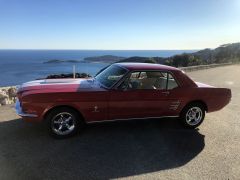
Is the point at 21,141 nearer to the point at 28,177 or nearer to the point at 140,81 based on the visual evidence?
the point at 28,177

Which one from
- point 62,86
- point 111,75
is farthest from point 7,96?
point 111,75

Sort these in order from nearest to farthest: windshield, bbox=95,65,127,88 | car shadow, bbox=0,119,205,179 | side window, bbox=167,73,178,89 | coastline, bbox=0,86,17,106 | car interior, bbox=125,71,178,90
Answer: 1. car shadow, bbox=0,119,205,179
2. windshield, bbox=95,65,127,88
3. car interior, bbox=125,71,178,90
4. side window, bbox=167,73,178,89
5. coastline, bbox=0,86,17,106

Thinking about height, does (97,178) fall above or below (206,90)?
below

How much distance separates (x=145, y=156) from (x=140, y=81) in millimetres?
1802

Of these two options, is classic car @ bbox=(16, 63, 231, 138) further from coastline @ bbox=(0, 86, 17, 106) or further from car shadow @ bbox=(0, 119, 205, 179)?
coastline @ bbox=(0, 86, 17, 106)

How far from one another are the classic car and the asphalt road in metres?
0.40

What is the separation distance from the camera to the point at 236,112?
836cm

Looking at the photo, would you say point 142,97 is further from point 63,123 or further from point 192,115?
point 63,123

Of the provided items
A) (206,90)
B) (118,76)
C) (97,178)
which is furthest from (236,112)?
(97,178)

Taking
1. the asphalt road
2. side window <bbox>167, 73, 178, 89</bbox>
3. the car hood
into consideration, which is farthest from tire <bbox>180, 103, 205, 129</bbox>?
the car hood

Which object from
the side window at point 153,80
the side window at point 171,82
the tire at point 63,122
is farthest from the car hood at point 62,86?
the side window at point 171,82

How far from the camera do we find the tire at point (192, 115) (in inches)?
252

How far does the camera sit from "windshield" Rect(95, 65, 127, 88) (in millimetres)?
5844

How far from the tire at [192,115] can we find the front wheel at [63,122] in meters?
2.55
